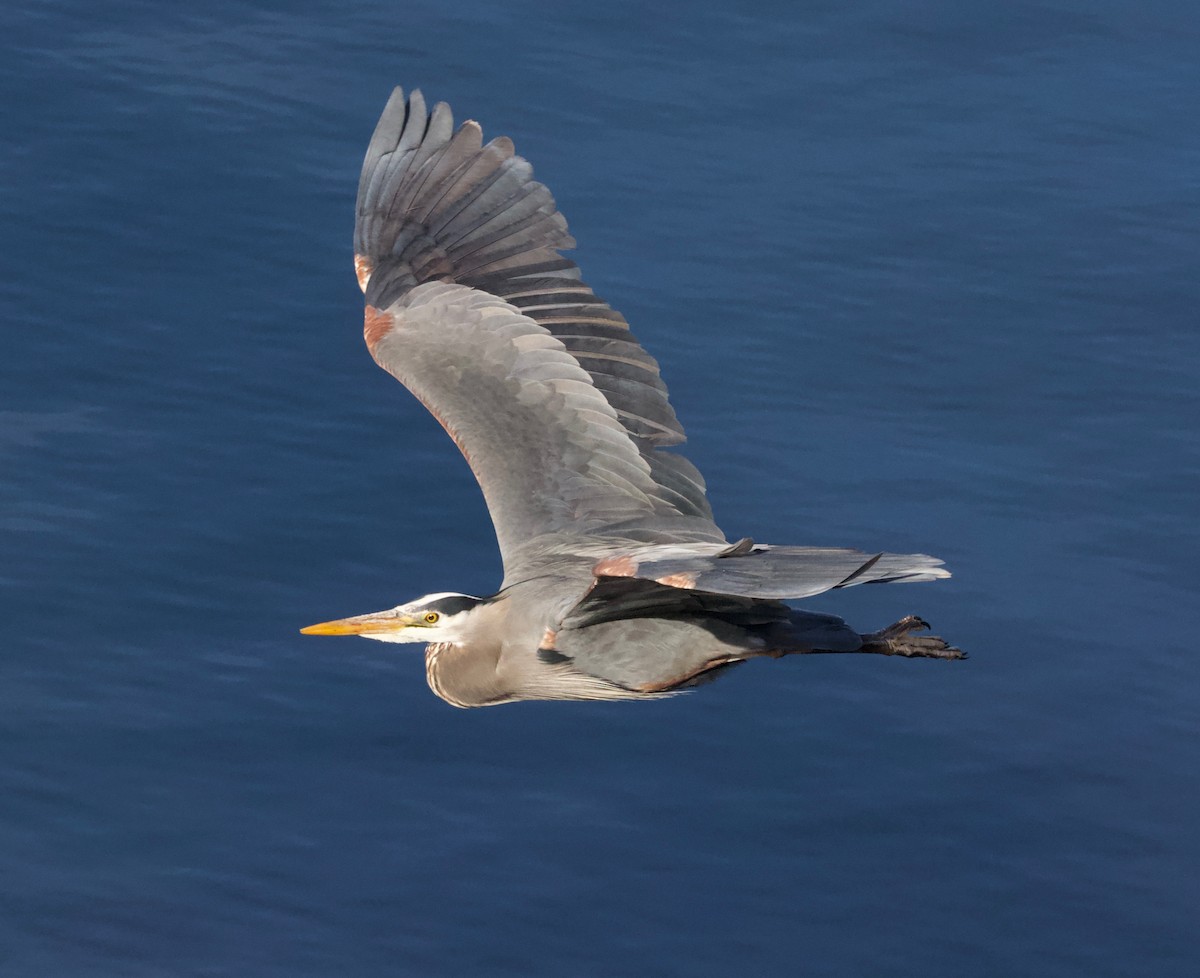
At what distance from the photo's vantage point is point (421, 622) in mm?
11812

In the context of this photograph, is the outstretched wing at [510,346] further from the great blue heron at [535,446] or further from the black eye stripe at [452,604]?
the black eye stripe at [452,604]

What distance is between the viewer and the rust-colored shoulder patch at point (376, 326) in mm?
12875

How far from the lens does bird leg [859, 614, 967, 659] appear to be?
467 inches

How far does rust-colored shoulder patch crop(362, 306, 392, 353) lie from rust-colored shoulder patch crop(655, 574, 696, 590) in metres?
4.17

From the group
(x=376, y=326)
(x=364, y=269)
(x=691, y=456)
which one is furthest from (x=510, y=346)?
(x=691, y=456)

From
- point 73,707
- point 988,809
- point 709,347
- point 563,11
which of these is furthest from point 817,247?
point 73,707

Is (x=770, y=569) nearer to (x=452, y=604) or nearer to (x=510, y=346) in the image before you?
(x=452, y=604)

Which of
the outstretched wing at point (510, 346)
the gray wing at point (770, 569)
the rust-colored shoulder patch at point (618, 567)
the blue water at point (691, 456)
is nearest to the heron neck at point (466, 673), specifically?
the outstretched wing at point (510, 346)

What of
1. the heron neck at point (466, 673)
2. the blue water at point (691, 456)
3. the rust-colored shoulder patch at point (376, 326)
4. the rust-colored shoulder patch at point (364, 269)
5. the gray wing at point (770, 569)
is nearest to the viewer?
the gray wing at point (770, 569)

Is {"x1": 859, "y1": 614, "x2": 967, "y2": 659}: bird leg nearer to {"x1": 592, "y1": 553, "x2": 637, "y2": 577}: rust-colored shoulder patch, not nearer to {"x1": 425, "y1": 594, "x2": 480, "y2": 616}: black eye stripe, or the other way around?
{"x1": 425, "y1": 594, "x2": 480, "y2": 616}: black eye stripe

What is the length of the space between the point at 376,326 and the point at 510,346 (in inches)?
34.1

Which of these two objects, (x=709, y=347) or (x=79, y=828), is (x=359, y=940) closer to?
(x=79, y=828)

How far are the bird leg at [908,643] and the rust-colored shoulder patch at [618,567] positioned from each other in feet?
8.57

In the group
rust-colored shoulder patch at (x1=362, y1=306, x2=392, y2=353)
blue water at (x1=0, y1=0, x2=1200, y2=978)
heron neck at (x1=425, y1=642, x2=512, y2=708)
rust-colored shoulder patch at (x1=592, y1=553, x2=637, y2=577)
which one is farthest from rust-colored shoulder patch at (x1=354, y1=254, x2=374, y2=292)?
blue water at (x1=0, y1=0, x2=1200, y2=978)
